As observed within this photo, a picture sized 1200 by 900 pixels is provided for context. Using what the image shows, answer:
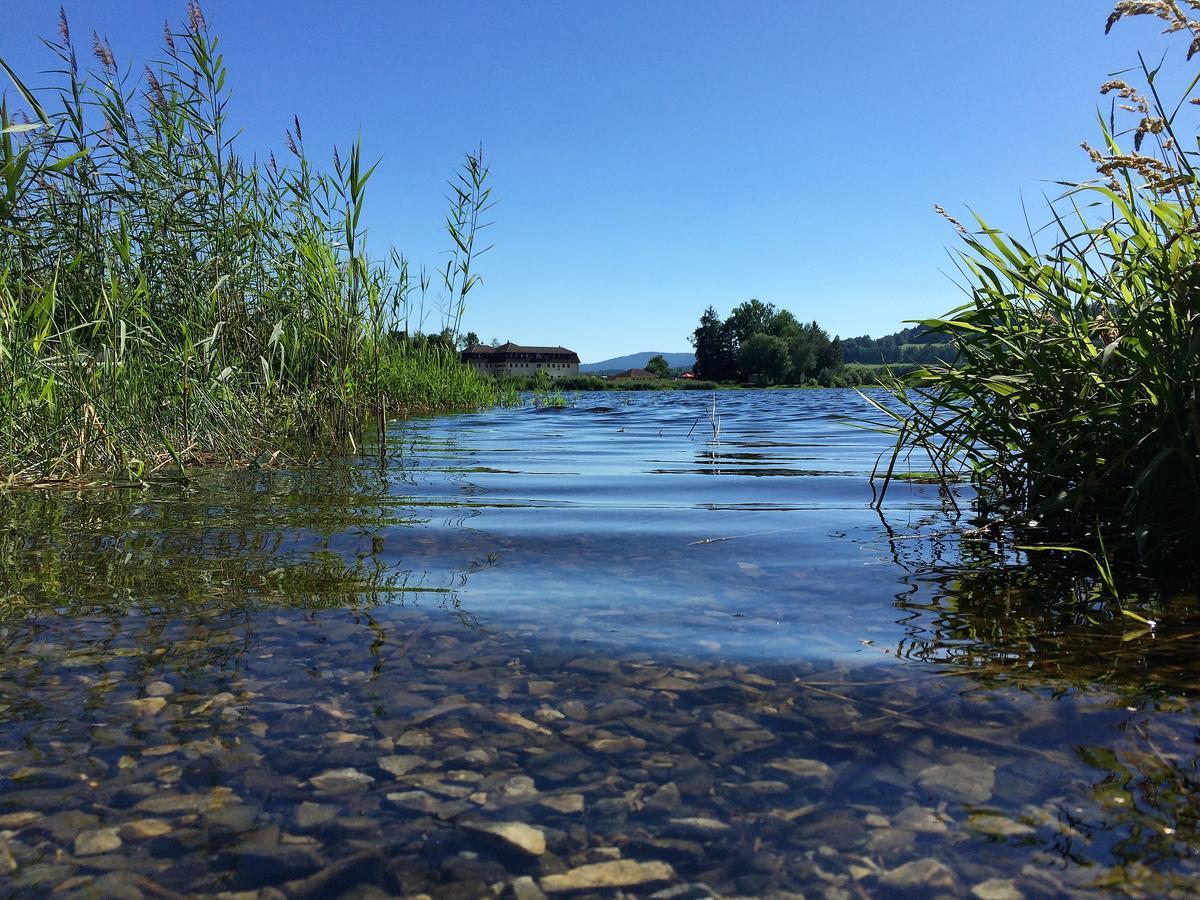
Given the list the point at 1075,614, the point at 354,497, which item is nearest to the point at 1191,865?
the point at 1075,614

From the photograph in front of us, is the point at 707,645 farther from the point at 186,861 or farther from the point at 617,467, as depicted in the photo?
the point at 617,467

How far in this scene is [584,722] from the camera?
2.00 metres

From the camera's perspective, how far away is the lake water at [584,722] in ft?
4.77

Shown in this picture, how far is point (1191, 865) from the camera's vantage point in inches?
55.2

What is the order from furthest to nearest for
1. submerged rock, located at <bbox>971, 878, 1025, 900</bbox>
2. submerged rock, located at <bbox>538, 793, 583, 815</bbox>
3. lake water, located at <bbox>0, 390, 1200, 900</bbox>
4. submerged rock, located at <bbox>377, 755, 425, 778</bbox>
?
submerged rock, located at <bbox>377, 755, 425, 778</bbox> < submerged rock, located at <bbox>538, 793, 583, 815</bbox> < lake water, located at <bbox>0, 390, 1200, 900</bbox> < submerged rock, located at <bbox>971, 878, 1025, 900</bbox>

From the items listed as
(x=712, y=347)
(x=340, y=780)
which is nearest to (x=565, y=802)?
(x=340, y=780)

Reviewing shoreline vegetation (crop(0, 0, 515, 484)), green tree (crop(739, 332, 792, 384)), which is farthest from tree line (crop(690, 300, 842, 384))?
shoreline vegetation (crop(0, 0, 515, 484))

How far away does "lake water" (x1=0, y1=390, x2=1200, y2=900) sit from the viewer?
146 cm

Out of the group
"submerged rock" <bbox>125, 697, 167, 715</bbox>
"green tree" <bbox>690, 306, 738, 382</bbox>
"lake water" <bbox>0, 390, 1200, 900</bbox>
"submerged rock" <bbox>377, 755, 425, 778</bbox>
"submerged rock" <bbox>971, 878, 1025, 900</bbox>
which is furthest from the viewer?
"green tree" <bbox>690, 306, 738, 382</bbox>

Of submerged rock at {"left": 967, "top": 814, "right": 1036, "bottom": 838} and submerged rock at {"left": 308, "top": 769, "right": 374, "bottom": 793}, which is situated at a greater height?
submerged rock at {"left": 308, "top": 769, "right": 374, "bottom": 793}

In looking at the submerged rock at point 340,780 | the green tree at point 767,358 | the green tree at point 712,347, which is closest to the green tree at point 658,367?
the green tree at point 712,347

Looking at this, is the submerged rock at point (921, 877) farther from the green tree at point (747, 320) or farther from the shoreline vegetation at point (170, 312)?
the green tree at point (747, 320)

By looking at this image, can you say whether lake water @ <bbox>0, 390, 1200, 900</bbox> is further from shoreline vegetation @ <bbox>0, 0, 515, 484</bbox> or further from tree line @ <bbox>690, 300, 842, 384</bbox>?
tree line @ <bbox>690, 300, 842, 384</bbox>

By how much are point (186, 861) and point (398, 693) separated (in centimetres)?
72
